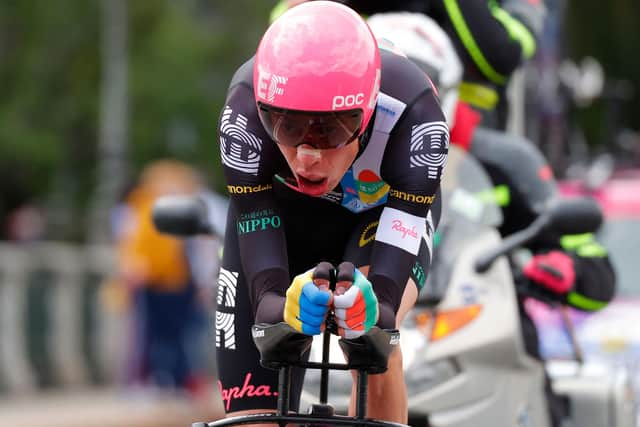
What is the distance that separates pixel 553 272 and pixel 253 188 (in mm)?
2173

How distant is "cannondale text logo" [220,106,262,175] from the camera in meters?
4.60

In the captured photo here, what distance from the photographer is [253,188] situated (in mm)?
4680

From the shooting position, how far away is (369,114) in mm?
4320

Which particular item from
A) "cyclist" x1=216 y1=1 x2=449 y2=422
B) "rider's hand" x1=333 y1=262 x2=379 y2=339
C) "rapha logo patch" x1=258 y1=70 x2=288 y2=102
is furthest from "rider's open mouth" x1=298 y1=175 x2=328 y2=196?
"rider's hand" x1=333 y1=262 x2=379 y2=339

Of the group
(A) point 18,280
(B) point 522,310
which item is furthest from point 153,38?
(B) point 522,310

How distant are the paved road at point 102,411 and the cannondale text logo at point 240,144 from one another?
8.76 meters

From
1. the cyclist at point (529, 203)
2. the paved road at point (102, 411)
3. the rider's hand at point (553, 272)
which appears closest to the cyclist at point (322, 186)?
the cyclist at point (529, 203)

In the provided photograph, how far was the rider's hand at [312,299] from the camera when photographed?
13.0 feet

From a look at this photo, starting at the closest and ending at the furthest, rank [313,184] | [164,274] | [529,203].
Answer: [313,184] < [529,203] < [164,274]

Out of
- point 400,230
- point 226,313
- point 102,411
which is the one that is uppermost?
point 400,230

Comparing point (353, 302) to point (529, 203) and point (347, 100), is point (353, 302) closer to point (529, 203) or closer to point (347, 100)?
point (347, 100)

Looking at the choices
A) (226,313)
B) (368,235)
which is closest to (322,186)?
(368,235)

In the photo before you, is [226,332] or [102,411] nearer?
[226,332]

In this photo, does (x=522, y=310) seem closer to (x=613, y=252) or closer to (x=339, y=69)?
(x=339, y=69)
